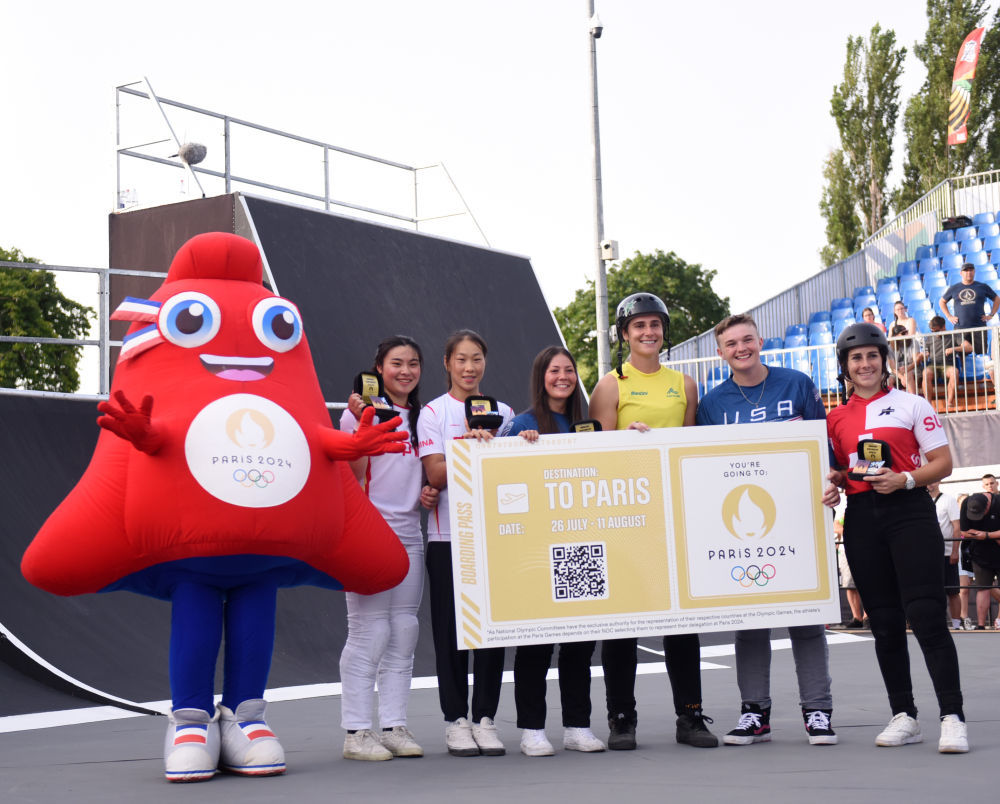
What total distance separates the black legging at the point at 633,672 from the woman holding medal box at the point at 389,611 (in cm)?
90

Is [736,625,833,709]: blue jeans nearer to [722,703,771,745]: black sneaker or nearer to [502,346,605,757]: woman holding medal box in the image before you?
[722,703,771,745]: black sneaker

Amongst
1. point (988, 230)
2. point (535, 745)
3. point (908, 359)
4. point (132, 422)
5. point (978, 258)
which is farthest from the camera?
point (988, 230)

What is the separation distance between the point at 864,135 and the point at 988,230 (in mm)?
19438

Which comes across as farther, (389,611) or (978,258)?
(978,258)

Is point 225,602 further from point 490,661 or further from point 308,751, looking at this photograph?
point 490,661

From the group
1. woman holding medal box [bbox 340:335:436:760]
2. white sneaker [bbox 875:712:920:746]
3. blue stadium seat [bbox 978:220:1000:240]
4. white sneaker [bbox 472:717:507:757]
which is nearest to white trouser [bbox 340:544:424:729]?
woman holding medal box [bbox 340:335:436:760]

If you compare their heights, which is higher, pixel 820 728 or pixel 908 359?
pixel 908 359

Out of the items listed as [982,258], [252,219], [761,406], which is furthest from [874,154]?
[761,406]

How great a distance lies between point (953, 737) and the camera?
183 inches

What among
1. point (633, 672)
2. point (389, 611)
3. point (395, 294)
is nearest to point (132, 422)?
point (389, 611)

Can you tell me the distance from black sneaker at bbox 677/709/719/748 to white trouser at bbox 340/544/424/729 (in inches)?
50.4

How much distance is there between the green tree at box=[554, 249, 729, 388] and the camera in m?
42.7

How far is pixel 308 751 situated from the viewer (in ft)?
17.1

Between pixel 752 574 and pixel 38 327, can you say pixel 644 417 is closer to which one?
pixel 752 574
